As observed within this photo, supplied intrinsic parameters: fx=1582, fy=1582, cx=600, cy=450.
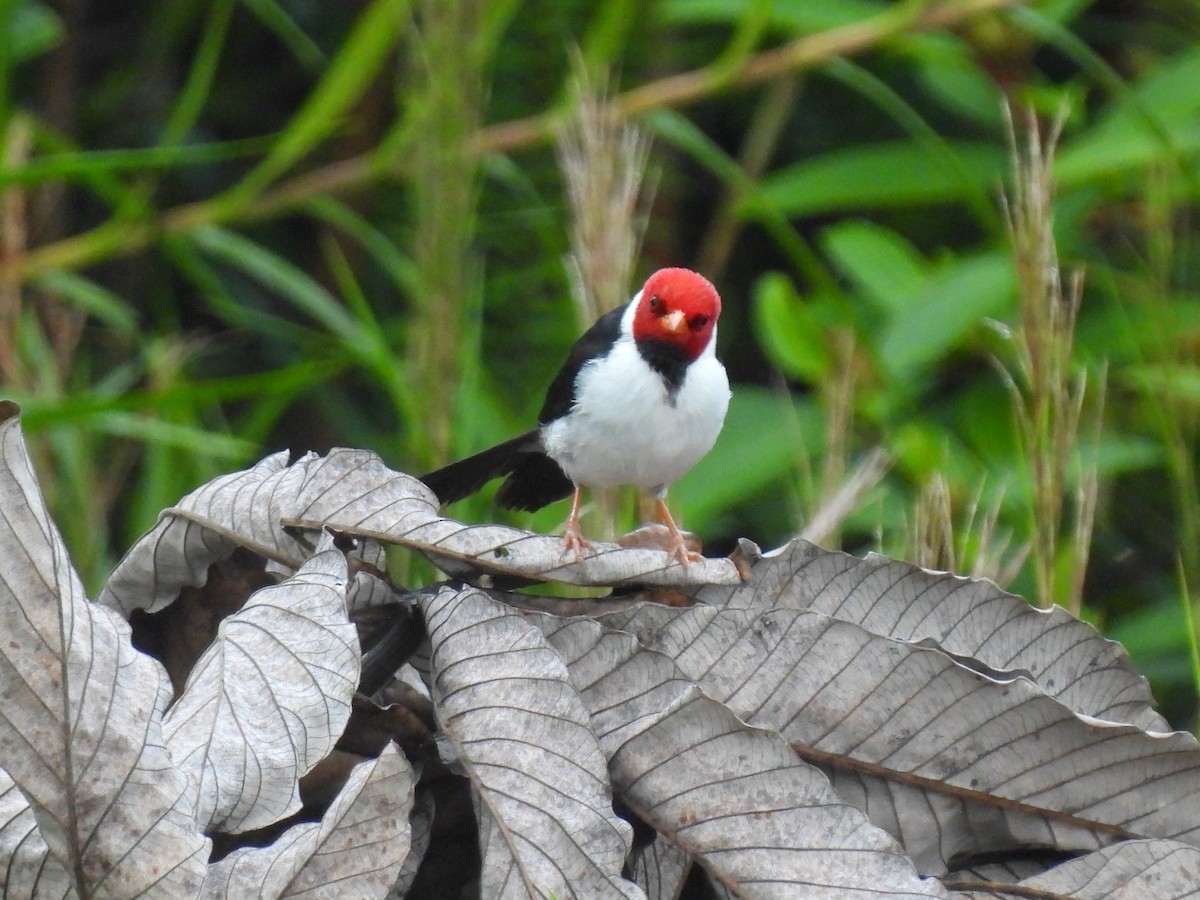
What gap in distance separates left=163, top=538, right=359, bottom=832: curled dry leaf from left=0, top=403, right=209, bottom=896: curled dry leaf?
0.04 metres

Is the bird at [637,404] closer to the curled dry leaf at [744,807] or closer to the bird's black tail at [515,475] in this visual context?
the bird's black tail at [515,475]

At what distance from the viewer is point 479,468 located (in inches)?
83.0

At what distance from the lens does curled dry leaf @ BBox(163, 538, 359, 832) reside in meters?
1.12

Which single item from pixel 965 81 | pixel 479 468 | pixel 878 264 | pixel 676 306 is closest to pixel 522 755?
pixel 479 468

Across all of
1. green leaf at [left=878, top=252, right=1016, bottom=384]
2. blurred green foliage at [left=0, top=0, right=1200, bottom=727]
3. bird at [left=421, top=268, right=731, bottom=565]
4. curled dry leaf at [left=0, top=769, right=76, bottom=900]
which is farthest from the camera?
green leaf at [left=878, top=252, right=1016, bottom=384]

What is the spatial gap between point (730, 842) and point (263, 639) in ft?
1.26

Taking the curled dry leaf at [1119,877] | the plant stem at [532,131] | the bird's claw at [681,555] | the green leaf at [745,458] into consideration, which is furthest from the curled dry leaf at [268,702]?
the plant stem at [532,131]

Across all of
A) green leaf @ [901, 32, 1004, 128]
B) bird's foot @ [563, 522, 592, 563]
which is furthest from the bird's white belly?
green leaf @ [901, 32, 1004, 128]

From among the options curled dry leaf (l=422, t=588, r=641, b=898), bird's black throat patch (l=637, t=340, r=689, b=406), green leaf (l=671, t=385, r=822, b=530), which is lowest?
green leaf (l=671, t=385, r=822, b=530)

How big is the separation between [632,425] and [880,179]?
1.41 metres

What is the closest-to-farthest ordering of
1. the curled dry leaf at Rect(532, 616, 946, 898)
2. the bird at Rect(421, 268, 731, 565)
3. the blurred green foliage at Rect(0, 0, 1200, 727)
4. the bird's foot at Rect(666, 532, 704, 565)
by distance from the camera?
the curled dry leaf at Rect(532, 616, 946, 898) < the bird's foot at Rect(666, 532, 704, 565) < the bird at Rect(421, 268, 731, 565) < the blurred green foliage at Rect(0, 0, 1200, 727)

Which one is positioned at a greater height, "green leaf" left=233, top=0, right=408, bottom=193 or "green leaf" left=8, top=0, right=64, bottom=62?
"green leaf" left=8, top=0, right=64, bottom=62

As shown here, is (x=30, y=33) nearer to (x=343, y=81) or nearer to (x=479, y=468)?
(x=343, y=81)

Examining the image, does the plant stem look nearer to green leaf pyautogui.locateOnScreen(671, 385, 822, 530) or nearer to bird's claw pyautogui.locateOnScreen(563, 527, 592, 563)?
green leaf pyautogui.locateOnScreen(671, 385, 822, 530)
